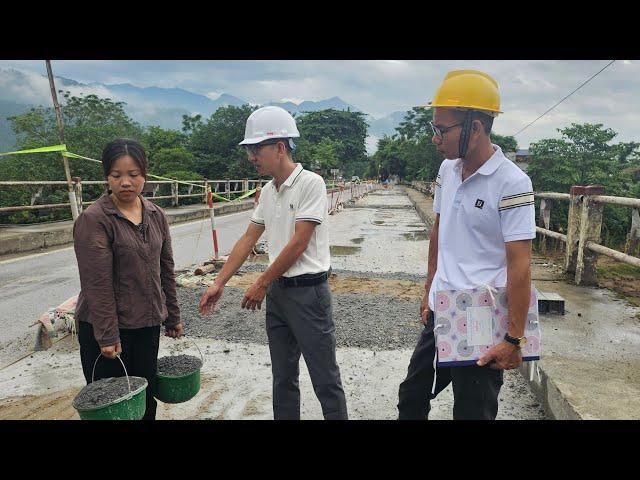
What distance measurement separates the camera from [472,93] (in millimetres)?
1919

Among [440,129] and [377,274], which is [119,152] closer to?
[440,129]

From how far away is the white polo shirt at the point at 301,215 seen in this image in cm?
243

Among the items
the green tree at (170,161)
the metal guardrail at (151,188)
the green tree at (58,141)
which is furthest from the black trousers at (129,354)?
the green tree at (170,161)

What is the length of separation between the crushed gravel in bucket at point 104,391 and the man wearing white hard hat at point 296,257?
0.67 meters

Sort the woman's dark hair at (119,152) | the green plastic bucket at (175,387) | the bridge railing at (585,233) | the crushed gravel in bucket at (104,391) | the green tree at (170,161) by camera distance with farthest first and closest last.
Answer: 1. the green tree at (170,161)
2. the bridge railing at (585,233)
3. the green plastic bucket at (175,387)
4. the woman's dark hair at (119,152)
5. the crushed gravel in bucket at (104,391)

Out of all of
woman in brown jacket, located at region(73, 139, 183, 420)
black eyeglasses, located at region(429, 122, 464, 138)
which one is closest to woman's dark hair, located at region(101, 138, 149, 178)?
woman in brown jacket, located at region(73, 139, 183, 420)

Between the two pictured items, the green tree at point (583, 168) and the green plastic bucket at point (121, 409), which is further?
the green tree at point (583, 168)

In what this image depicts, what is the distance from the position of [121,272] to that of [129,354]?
455 millimetres

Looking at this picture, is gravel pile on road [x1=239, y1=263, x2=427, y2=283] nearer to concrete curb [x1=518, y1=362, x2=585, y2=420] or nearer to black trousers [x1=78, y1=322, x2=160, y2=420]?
concrete curb [x1=518, y1=362, x2=585, y2=420]

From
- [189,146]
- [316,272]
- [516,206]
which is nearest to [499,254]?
[516,206]

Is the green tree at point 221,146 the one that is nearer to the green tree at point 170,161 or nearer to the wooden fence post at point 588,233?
the green tree at point 170,161

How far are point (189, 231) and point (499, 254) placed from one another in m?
12.0

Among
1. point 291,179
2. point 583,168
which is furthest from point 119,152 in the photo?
point 583,168

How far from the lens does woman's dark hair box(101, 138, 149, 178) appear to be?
2.32 m
